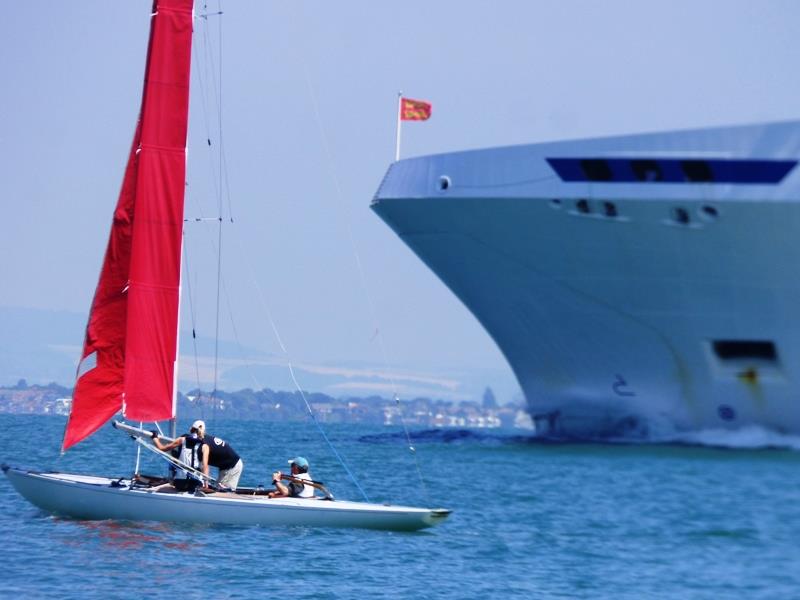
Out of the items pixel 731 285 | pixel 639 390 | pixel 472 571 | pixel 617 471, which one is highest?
pixel 731 285

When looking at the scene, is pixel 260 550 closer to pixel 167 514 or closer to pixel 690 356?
pixel 167 514

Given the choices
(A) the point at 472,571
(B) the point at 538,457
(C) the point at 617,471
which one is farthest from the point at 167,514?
(B) the point at 538,457

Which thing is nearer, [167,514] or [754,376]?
[167,514]

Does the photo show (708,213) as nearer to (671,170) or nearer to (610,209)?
(671,170)

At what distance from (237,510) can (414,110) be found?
14.8 m

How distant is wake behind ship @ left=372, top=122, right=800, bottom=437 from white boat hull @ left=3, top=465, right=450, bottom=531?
10310 millimetres

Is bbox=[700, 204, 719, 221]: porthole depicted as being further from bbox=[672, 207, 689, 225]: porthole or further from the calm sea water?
the calm sea water

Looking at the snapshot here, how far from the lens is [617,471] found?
24.8 meters

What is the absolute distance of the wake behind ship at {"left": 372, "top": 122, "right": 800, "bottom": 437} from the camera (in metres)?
27.7

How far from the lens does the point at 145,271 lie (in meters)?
23.7

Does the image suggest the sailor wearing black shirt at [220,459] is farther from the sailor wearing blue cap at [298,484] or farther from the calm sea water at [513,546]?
the calm sea water at [513,546]

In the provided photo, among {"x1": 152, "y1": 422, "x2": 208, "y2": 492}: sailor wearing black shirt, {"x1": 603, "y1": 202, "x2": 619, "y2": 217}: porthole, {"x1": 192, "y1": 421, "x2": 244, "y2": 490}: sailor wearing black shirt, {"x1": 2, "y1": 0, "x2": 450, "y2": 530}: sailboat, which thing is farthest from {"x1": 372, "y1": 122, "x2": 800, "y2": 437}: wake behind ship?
{"x1": 152, "y1": 422, "x2": 208, "y2": 492}: sailor wearing black shirt

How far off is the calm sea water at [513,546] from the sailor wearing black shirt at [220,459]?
1.15 metres

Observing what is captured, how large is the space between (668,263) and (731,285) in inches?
58.9
